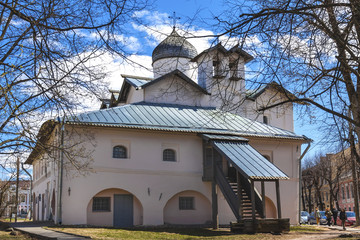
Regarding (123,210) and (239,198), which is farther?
(123,210)

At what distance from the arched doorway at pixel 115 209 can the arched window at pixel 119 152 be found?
1733 mm

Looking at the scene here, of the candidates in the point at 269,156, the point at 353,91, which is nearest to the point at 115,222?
the point at 269,156

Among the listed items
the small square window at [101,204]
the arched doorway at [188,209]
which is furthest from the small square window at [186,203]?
the small square window at [101,204]

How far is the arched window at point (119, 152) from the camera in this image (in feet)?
75.1

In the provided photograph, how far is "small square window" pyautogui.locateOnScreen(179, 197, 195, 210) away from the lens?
24.3 m

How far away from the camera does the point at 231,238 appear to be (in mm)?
16734

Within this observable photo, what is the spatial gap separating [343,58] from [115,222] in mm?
15998

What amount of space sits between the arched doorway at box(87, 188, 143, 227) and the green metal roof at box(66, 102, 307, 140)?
362cm

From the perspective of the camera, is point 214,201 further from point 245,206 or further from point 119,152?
point 119,152

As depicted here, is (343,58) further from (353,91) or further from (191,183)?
(191,183)

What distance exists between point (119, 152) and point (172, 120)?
3498 mm

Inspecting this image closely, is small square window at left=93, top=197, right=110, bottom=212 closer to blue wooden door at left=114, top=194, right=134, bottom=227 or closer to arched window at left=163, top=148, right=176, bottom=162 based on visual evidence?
blue wooden door at left=114, top=194, right=134, bottom=227

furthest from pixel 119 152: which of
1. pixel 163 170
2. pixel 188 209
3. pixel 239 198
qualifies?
pixel 239 198

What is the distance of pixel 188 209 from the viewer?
24.2 metres
